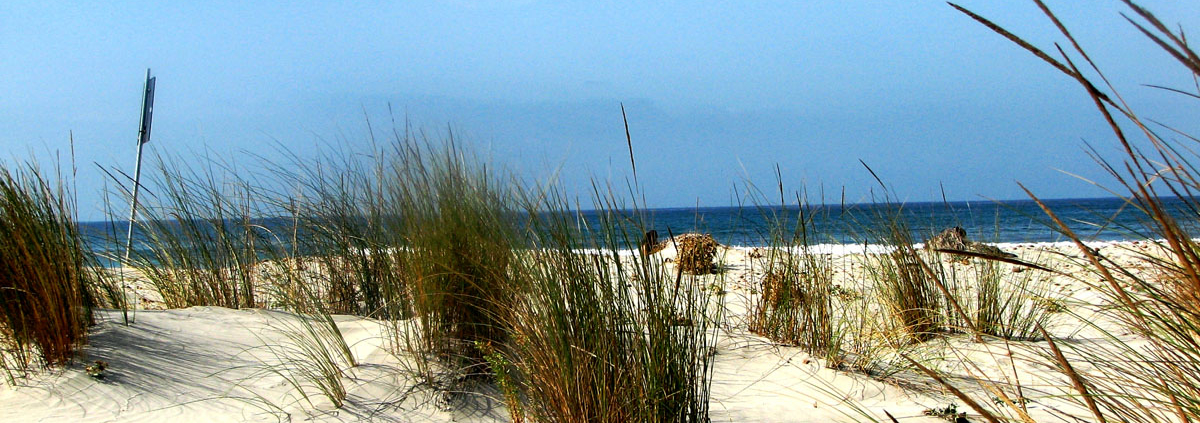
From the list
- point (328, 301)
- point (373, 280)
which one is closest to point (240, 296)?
point (328, 301)

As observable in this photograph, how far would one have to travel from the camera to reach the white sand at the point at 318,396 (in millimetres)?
3115

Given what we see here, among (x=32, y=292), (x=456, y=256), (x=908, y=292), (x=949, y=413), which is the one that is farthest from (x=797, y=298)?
(x=32, y=292)

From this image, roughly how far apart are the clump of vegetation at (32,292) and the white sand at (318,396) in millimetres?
122

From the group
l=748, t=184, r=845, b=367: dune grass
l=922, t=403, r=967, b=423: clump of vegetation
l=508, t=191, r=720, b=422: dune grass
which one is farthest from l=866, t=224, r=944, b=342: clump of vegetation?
l=508, t=191, r=720, b=422: dune grass

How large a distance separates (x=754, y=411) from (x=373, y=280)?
2778 mm

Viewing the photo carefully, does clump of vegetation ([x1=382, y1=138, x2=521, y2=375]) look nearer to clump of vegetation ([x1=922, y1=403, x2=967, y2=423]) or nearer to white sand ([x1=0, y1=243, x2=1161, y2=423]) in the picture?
white sand ([x1=0, y1=243, x2=1161, y2=423])

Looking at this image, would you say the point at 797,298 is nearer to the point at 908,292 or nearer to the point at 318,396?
the point at 908,292

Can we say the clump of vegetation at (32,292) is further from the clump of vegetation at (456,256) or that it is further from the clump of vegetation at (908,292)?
the clump of vegetation at (908,292)

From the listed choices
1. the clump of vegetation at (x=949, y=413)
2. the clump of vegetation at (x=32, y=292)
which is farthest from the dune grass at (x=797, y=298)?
the clump of vegetation at (x=32, y=292)

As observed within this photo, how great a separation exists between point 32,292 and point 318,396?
55.5 inches

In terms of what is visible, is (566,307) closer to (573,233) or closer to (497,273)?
(573,233)

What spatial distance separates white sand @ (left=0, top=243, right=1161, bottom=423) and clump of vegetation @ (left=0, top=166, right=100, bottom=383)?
0.12 metres

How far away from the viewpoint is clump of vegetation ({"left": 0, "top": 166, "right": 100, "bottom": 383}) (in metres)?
3.34

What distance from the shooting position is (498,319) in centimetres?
312
